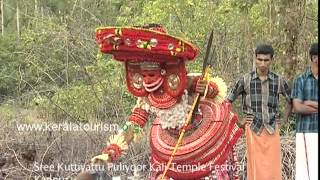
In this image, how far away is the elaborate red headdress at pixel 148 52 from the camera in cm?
494

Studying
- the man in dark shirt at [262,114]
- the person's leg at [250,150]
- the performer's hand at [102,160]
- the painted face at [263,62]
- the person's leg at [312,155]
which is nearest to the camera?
the person's leg at [312,155]

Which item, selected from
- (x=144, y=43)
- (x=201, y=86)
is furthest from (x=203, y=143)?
(x=144, y=43)

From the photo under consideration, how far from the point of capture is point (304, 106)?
5031 millimetres

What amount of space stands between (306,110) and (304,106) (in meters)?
0.03

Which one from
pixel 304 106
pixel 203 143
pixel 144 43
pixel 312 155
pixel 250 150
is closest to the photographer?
pixel 312 155

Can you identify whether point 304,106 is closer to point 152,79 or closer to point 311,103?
point 311,103

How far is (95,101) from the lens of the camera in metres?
7.74

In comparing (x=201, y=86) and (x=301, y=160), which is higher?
(x=201, y=86)

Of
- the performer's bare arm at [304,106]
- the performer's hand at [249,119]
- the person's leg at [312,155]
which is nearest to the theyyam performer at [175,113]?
the performer's hand at [249,119]

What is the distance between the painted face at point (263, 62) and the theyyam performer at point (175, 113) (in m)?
0.37

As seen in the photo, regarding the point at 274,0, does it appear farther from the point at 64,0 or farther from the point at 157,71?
the point at 64,0

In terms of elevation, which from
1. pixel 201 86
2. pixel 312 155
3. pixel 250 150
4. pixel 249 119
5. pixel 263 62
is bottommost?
pixel 250 150

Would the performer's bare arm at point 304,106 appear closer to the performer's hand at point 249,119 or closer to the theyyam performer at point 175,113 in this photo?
the performer's hand at point 249,119

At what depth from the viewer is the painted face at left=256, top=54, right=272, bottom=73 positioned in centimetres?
504
